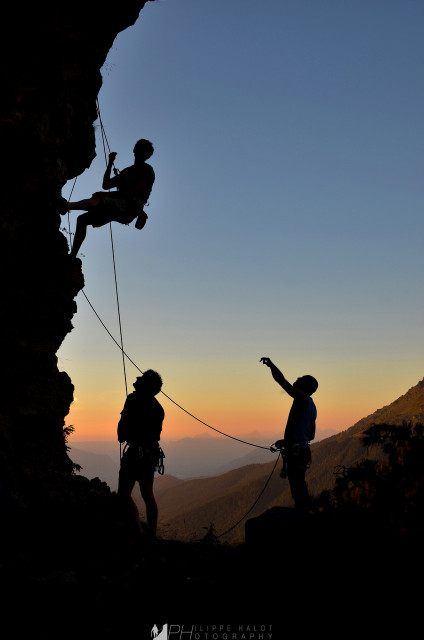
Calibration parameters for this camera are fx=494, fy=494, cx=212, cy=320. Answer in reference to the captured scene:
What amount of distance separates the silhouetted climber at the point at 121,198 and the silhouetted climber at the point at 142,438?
266 cm

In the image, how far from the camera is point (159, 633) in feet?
14.3

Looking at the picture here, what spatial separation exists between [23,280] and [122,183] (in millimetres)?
2354

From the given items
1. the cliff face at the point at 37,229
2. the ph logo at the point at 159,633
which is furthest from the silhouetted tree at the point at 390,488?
the cliff face at the point at 37,229

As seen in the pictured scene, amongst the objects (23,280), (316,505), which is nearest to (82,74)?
(23,280)

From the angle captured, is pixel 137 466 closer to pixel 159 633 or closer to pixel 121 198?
pixel 159 633

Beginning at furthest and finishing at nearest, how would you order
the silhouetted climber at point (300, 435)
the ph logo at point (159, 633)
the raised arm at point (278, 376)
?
the silhouetted climber at point (300, 435), the raised arm at point (278, 376), the ph logo at point (159, 633)

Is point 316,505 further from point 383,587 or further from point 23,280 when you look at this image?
point 23,280

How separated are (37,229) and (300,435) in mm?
5160

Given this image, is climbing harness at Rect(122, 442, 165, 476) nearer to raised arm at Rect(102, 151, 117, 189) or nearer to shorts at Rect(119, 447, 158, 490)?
shorts at Rect(119, 447, 158, 490)

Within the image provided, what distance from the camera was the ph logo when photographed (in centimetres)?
430

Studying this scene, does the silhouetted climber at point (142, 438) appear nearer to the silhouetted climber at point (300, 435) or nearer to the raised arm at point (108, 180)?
the silhouetted climber at point (300, 435)

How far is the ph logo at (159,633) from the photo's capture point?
4.30 m

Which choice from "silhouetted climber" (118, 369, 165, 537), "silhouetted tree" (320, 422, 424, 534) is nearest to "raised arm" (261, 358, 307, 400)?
"silhouetted tree" (320, 422, 424, 534)

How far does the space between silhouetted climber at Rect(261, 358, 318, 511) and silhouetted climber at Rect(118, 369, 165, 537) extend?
200 cm
